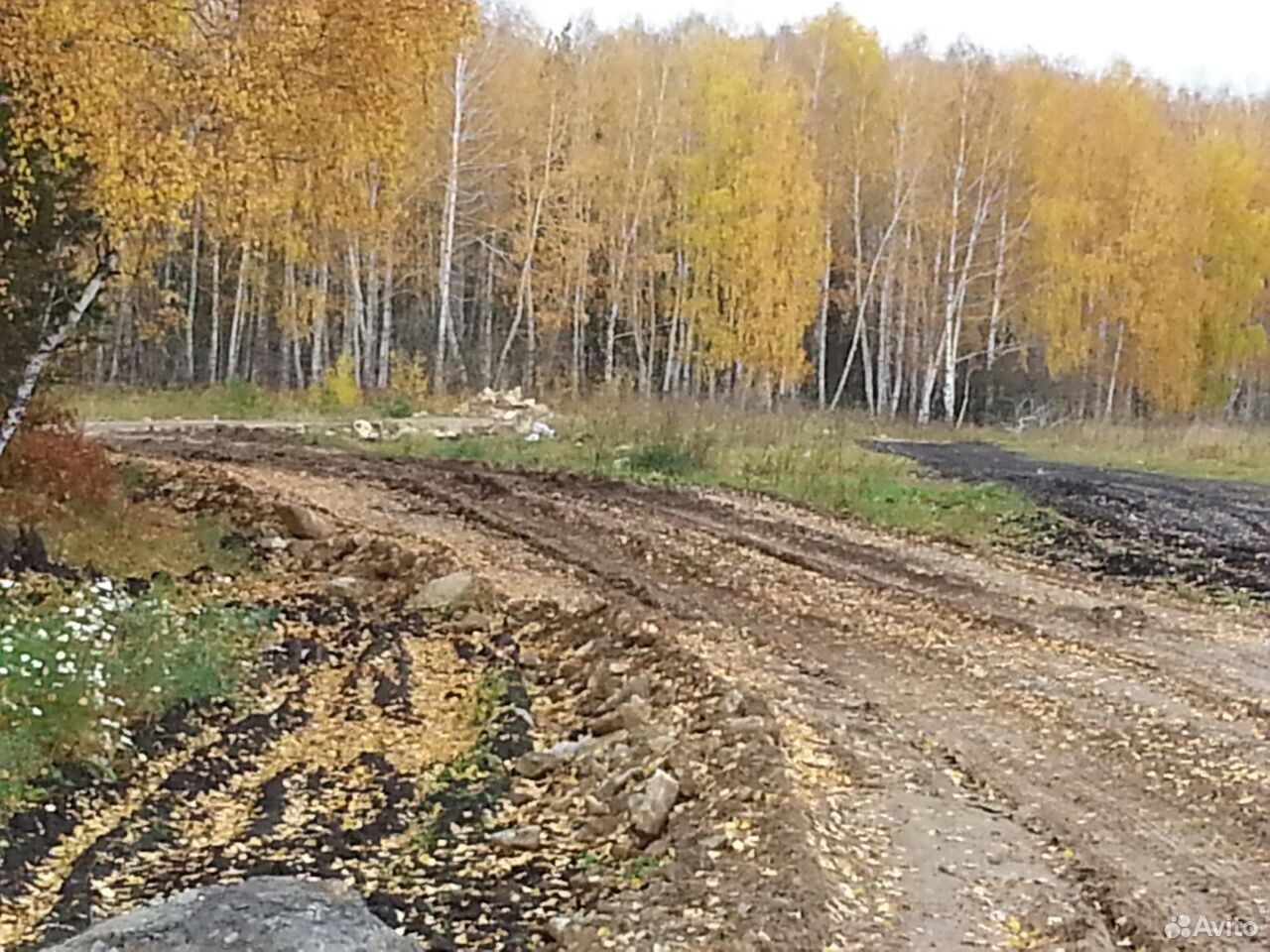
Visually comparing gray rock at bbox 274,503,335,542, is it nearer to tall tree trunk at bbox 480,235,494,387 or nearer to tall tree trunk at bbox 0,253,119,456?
tall tree trunk at bbox 0,253,119,456

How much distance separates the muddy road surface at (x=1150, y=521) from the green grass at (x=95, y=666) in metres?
8.37

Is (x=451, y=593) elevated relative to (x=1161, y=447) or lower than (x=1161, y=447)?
lower

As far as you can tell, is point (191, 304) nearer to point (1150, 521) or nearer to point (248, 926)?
point (1150, 521)

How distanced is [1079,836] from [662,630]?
4.78m

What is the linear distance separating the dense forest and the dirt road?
17910 millimetres

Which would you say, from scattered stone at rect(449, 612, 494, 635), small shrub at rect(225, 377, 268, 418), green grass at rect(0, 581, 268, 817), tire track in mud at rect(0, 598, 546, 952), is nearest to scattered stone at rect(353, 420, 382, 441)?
small shrub at rect(225, 377, 268, 418)

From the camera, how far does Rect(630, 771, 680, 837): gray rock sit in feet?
22.2

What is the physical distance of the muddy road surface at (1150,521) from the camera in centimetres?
1386

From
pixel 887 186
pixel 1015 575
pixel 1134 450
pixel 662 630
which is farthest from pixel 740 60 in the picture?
pixel 662 630

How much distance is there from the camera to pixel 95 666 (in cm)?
A: 888

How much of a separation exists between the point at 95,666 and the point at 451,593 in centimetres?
413

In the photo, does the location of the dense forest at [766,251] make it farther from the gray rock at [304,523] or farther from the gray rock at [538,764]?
the gray rock at [538,764]

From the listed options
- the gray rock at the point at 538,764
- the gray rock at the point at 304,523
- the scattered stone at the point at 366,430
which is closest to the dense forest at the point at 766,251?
the scattered stone at the point at 366,430

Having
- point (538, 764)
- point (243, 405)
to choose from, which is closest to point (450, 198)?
point (243, 405)
